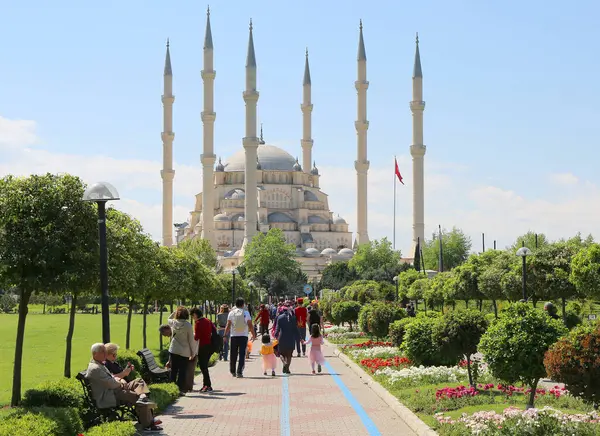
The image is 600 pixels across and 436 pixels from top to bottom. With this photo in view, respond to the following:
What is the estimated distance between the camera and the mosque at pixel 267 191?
3703 inches

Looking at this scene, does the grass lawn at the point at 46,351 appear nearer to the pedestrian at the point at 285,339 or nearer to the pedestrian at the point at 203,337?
the pedestrian at the point at 203,337

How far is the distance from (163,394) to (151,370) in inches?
50.9

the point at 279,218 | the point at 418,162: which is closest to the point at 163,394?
the point at 418,162

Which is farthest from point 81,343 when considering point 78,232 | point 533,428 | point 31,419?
point 533,428

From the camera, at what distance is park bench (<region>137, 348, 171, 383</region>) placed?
1435 cm

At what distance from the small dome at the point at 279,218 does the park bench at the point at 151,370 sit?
10998cm

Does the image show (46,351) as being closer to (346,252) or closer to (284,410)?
(284,410)

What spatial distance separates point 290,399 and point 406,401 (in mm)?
2016

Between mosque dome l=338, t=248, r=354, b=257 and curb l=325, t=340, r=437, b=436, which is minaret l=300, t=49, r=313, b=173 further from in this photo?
curb l=325, t=340, r=437, b=436

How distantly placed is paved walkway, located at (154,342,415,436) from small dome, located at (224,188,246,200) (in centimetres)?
10765

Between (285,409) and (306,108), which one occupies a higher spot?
(306,108)

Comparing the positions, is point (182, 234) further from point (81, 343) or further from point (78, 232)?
point (78, 232)

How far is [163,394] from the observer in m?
13.2

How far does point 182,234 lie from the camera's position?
436 ft
